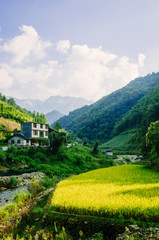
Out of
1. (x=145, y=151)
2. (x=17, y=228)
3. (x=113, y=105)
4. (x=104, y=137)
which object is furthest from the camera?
(x=113, y=105)

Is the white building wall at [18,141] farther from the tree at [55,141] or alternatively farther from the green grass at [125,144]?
the green grass at [125,144]

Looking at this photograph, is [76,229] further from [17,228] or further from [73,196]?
[17,228]

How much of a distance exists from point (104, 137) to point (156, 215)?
448 ft

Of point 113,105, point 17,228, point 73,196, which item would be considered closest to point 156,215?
point 73,196

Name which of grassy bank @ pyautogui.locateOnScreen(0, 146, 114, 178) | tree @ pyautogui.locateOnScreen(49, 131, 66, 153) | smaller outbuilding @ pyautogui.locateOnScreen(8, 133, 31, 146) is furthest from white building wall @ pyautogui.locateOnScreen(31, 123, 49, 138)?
grassy bank @ pyautogui.locateOnScreen(0, 146, 114, 178)

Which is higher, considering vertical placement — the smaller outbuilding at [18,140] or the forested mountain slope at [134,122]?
the forested mountain slope at [134,122]

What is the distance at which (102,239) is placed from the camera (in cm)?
638

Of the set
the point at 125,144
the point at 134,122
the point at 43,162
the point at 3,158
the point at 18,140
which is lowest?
the point at 43,162

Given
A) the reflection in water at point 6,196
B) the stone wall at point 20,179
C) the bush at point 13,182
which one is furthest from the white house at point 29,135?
the reflection in water at point 6,196

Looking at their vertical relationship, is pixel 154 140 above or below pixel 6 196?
above

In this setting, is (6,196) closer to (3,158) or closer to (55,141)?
Answer: (3,158)

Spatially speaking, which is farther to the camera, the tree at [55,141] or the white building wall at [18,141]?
the white building wall at [18,141]

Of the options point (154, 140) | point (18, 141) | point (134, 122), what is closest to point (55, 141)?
point (18, 141)

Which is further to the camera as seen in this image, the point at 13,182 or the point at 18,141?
the point at 18,141
